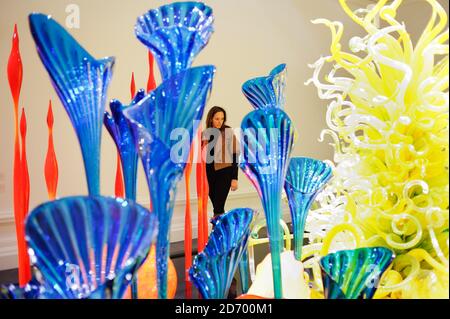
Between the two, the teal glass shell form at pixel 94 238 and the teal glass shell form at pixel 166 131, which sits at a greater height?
the teal glass shell form at pixel 166 131

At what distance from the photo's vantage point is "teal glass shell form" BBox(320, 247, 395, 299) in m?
0.42

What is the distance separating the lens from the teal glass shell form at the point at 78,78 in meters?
0.40

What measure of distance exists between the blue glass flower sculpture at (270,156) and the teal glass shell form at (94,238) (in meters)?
0.14

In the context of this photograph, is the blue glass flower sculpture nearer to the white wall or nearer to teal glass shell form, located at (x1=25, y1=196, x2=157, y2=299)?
teal glass shell form, located at (x1=25, y1=196, x2=157, y2=299)

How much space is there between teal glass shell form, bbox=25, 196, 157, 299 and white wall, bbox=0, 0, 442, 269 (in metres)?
1.16

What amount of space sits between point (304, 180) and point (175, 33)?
0.25m

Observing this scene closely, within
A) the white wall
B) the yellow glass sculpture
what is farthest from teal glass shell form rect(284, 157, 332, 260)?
the white wall

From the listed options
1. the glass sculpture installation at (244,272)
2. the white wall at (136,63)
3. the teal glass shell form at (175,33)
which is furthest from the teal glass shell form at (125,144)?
the white wall at (136,63)

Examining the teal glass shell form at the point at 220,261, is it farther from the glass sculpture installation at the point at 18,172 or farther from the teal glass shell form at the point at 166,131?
the glass sculpture installation at the point at 18,172

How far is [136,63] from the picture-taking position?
2557 millimetres

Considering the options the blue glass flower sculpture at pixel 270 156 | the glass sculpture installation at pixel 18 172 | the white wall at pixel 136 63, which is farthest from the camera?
the white wall at pixel 136 63
